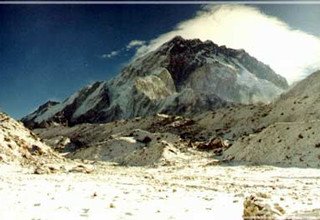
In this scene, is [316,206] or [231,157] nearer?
[316,206]

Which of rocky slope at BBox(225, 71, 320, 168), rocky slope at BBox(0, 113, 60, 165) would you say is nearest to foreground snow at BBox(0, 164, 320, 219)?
rocky slope at BBox(0, 113, 60, 165)

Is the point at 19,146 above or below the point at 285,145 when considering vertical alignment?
below

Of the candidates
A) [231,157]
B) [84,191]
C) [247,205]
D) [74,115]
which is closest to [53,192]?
[84,191]

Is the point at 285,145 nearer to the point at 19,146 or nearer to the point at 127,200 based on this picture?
the point at 19,146

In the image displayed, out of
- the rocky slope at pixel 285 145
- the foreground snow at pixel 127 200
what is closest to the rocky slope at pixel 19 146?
the foreground snow at pixel 127 200

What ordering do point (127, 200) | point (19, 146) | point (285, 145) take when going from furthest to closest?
1. point (285, 145)
2. point (19, 146)
3. point (127, 200)

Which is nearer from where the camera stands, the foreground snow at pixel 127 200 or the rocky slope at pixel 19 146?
the foreground snow at pixel 127 200

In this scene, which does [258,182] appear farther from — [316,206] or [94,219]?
[94,219]

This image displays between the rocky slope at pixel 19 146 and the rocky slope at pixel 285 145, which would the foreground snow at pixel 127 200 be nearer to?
the rocky slope at pixel 19 146

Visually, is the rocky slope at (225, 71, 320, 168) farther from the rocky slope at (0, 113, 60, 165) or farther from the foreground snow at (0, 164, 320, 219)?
the rocky slope at (0, 113, 60, 165)

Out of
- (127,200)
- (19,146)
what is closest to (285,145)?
(19,146)

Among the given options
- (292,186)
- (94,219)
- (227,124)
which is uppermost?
(227,124)
